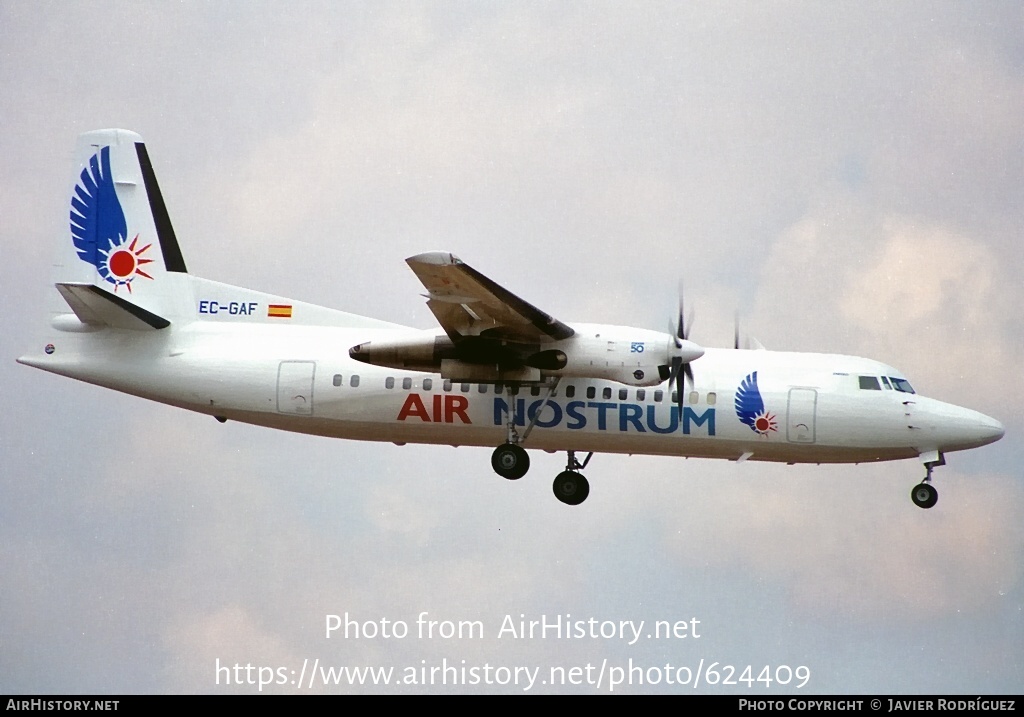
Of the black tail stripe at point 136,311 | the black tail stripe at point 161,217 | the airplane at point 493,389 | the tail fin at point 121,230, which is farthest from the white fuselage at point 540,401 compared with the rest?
the black tail stripe at point 161,217

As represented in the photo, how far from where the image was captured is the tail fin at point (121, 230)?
31.9 meters

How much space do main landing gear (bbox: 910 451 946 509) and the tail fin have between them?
569 inches

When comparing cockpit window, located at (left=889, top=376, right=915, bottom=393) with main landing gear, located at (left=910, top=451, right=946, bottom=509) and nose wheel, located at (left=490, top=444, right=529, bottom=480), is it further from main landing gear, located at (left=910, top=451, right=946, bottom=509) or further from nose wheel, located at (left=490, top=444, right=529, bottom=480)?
nose wheel, located at (left=490, top=444, right=529, bottom=480)

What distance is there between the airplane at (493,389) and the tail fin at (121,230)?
32.4 inches

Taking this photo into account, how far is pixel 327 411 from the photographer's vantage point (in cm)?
3020

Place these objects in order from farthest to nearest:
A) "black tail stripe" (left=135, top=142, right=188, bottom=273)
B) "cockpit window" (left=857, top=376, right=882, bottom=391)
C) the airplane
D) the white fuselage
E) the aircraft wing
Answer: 1. "black tail stripe" (left=135, top=142, right=188, bottom=273)
2. "cockpit window" (left=857, top=376, right=882, bottom=391)
3. the white fuselage
4. the airplane
5. the aircraft wing

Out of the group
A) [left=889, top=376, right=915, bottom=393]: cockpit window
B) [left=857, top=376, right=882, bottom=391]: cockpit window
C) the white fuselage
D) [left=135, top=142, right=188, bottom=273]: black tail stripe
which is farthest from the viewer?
[left=135, top=142, right=188, bottom=273]: black tail stripe

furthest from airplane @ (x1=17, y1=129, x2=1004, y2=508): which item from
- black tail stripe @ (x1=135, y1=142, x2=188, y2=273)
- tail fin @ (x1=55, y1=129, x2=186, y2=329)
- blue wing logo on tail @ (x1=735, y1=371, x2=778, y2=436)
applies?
black tail stripe @ (x1=135, y1=142, x2=188, y2=273)

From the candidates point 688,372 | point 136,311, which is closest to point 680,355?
point 688,372

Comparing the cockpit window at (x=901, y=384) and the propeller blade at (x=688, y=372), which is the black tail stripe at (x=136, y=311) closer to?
the propeller blade at (x=688, y=372)

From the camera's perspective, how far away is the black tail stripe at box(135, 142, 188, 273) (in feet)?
106

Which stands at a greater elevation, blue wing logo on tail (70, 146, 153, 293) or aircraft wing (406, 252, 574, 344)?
blue wing logo on tail (70, 146, 153, 293)
